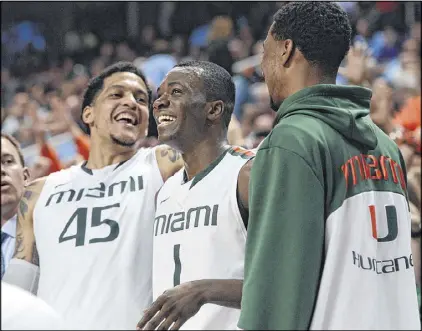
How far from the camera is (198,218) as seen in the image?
3.08 meters

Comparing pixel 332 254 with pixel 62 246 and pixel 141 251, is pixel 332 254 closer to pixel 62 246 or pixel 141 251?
pixel 141 251

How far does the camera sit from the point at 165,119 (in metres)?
3.33

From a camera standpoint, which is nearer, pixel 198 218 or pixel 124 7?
pixel 198 218

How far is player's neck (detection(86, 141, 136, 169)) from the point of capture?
13.1 ft

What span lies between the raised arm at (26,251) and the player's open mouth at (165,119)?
885 millimetres

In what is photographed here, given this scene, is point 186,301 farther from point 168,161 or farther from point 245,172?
point 168,161

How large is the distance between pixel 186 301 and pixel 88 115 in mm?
1819

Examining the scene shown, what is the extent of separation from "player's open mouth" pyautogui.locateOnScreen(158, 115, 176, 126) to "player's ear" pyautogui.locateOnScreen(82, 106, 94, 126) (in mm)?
893

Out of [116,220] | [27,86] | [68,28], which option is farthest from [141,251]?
[68,28]

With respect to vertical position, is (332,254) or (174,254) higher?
(174,254)

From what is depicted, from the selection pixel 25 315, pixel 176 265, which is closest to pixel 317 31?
pixel 176 265

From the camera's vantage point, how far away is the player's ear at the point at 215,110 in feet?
11.1

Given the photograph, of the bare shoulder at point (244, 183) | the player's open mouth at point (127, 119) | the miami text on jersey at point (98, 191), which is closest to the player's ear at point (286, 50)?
the bare shoulder at point (244, 183)

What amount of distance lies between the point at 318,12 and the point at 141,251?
1467 mm
